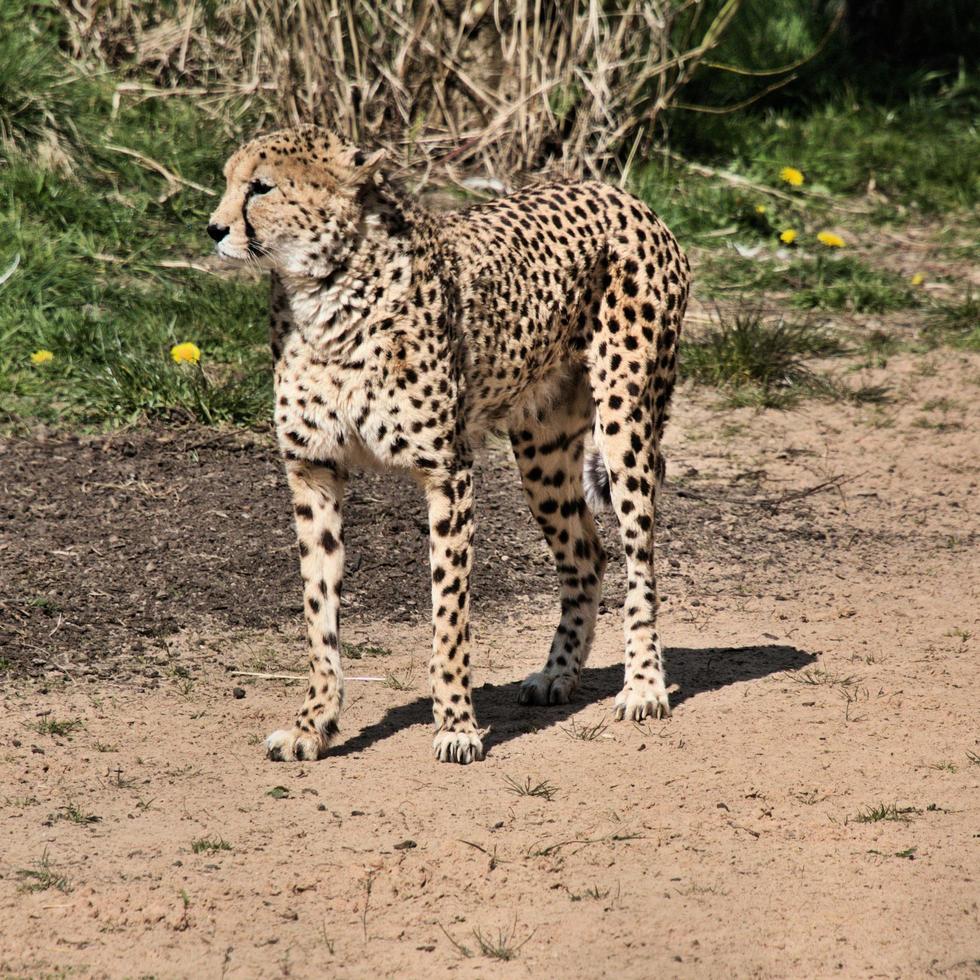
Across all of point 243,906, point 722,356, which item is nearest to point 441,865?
point 243,906

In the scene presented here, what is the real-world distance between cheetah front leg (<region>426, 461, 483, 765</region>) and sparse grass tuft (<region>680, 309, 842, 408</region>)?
3.42m

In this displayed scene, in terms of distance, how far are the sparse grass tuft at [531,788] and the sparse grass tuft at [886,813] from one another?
76cm

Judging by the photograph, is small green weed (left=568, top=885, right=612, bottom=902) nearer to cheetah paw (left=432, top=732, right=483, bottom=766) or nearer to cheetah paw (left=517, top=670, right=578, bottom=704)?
cheetah paw (left=432, top=732, right=483, bottom=766)

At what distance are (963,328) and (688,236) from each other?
1527 millimetres

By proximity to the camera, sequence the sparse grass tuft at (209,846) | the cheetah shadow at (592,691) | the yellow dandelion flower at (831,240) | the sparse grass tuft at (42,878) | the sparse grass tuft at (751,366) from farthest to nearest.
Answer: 1. the yellow dandelion flower at (831,240)
2. the sparse grass tuft at (751,366)
3. the cheetah shadow at (592,691)
4. the sparse grass tuft at (209,846)
5. the sparse grass tuft at (42,878)

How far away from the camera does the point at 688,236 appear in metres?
8.99

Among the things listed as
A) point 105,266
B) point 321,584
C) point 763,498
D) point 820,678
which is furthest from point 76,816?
point 105,266

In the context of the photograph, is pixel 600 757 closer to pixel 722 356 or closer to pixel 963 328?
pixel 722 356

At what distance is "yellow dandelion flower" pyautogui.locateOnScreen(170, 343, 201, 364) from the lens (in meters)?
6.79

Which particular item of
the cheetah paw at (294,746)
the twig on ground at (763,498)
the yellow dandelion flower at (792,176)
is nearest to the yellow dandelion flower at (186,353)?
the twig on ground at (763,498)

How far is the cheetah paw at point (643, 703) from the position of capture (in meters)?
4.83

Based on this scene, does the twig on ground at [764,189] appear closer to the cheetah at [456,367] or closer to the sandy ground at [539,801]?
the sandy ground at [539,801]

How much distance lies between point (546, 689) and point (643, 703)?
344 millimetres

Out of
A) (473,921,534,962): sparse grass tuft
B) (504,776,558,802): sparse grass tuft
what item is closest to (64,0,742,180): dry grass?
(504,776,558,802): sparse grass tuft
